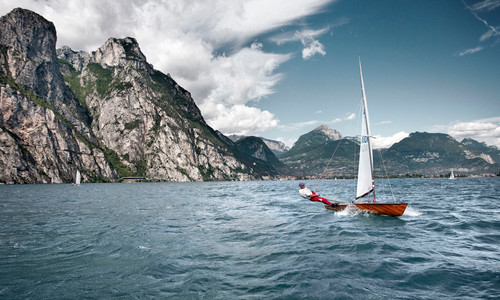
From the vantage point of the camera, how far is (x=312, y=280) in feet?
34.9

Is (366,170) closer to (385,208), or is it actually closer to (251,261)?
(385,208)

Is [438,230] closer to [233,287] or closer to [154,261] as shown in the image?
[233,287]

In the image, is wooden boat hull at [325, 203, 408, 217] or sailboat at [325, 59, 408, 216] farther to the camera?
sailboat at [325, 59, 408, 216]

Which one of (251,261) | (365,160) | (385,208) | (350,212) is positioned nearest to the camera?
(251,261)

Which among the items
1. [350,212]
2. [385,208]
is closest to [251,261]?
[385,208]

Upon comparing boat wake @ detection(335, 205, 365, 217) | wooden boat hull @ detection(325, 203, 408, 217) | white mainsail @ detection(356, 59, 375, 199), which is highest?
white mainsail @ detection(356, 59, 375, 199)

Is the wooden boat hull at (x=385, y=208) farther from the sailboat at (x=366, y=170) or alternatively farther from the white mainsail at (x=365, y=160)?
the white mainsail at (x=365, y=160)

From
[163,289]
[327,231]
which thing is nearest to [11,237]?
[163,289]

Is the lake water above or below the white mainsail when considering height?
below

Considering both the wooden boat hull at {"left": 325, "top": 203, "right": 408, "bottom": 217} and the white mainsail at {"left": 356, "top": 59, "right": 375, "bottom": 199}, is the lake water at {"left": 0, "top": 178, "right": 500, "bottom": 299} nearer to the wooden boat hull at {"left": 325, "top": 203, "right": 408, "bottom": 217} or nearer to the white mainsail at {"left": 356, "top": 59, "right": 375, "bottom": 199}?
the wooden boat hull at {"left": 325, "top": 203, "right": 408, "bottom": 217}

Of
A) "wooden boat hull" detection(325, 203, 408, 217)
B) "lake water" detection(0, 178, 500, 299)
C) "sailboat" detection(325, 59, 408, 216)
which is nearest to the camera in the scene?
"lake water" detection(0, 178, 500, 299)

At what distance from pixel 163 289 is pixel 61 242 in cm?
1199

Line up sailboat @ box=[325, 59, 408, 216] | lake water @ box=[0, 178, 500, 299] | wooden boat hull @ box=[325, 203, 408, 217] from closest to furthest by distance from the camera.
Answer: lake water @ box=[0, 178, 500, 299], wooden boat hull @ box=[325, 203, 408, 217], sailboat @ box=[325, 59, 408, 216]

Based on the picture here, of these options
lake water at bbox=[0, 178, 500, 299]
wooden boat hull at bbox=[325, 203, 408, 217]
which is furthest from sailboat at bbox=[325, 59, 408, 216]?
lake water at bbox=[0, 178, 500, 299]
